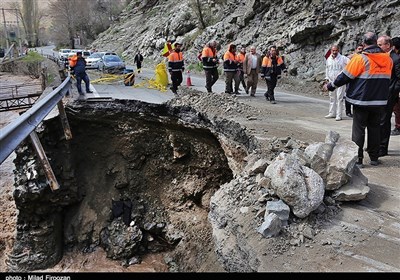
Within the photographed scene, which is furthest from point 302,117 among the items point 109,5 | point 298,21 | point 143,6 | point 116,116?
point 109,5

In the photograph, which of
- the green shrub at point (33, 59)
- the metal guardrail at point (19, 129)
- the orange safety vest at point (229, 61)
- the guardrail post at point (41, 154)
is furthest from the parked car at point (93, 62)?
the metal guardrail at point (19, 129)

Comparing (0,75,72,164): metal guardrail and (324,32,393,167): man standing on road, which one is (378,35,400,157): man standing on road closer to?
(324,32,393,167): man standing on road

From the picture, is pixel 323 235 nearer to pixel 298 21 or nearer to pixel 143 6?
pixel 298 21

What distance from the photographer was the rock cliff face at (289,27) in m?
14.9

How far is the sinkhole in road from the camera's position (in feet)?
32.0

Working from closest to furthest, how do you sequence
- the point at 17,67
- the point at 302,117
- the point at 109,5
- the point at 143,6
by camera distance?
the point at 302,117, the point at 17,67, the point at 143,6, the point at 109,5

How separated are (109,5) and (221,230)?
63639 mm

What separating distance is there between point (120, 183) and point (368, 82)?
824 cm

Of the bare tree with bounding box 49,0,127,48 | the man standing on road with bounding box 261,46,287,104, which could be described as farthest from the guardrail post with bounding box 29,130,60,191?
the bare tree with bounding box 49,0,127,48

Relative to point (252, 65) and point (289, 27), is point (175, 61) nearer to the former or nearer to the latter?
point (252, 65)

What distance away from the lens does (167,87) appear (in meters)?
14.4

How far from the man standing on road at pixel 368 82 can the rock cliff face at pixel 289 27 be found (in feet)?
32.5

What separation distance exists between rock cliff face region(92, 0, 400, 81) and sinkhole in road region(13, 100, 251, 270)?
27.1 feet

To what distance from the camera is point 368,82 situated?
4941 mm
